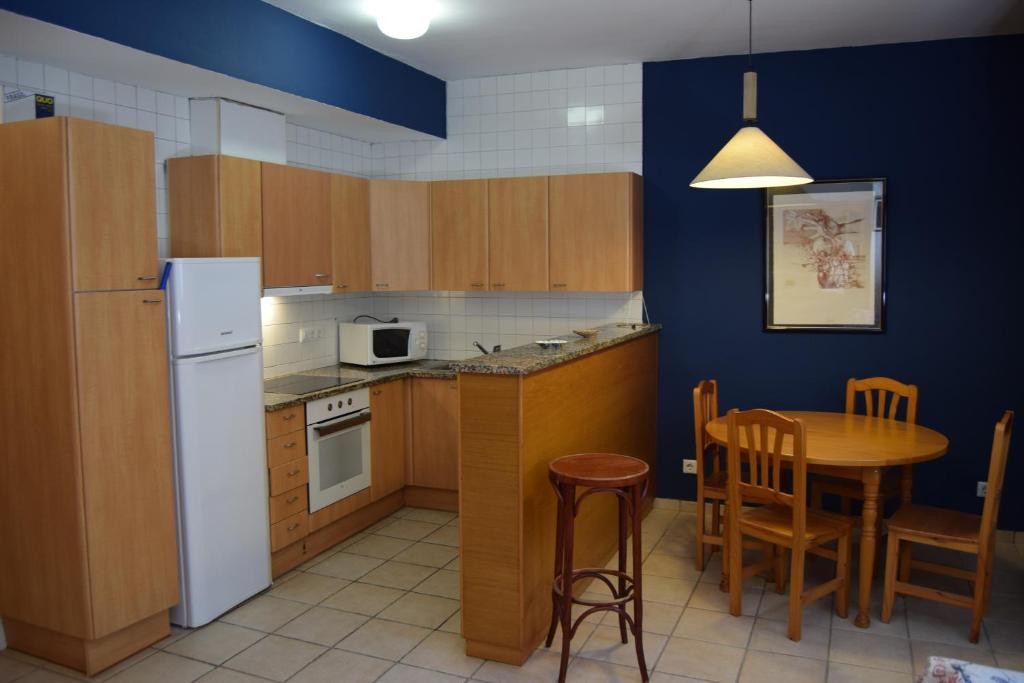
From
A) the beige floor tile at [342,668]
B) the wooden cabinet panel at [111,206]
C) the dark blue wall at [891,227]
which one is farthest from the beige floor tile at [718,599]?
the wooden cabinet panel at [111,206]

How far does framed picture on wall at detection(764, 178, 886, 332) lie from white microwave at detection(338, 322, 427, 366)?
7.56 ft

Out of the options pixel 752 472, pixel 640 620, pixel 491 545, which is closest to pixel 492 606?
pixel 491 545

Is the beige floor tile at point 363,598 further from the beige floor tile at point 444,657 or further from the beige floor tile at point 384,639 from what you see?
the beige floor tile at point 444,657

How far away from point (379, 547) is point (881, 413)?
9.48ft

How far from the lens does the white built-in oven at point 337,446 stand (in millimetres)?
4391

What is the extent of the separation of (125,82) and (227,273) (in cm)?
114

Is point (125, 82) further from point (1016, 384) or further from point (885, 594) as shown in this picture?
point (1016, 384)

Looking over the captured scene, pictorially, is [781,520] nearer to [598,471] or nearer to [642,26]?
[598,471]

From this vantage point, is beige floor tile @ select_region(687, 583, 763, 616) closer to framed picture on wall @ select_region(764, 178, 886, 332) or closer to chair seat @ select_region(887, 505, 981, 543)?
chair seat @ select_region(887, 505, 981, 543)

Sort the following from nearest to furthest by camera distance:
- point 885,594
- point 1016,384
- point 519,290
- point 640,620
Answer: point 640,620 → point 885,594 → point 1016,384 → point 519,290

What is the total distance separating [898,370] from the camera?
4797 mm

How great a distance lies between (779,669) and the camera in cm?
323

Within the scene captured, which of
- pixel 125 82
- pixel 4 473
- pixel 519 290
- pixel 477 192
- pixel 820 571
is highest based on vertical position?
pixel 125 82

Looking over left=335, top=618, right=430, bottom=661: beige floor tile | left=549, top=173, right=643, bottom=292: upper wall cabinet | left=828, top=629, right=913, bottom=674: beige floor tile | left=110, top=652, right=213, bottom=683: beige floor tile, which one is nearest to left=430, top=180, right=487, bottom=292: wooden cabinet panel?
left=549, top=173, right=643, bottom=292: upper wall cabinet
